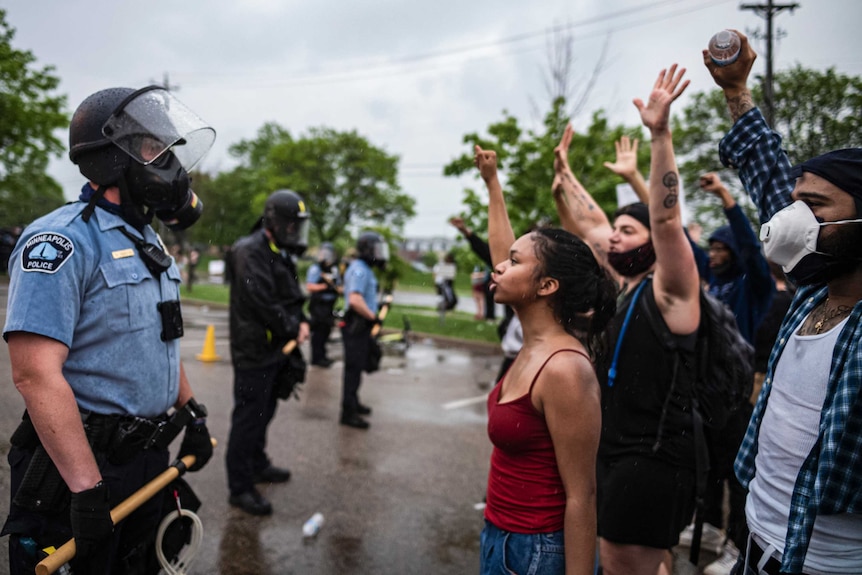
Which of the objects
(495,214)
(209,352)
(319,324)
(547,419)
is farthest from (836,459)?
(209,352)

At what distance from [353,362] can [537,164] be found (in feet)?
22.0

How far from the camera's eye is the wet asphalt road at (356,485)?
11.2 ft

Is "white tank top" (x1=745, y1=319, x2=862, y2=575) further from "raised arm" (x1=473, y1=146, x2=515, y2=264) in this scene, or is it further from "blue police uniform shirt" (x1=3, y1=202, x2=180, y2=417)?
"blue police uniform shirt" (x1=3, y1=202, x2=180, y2=417)

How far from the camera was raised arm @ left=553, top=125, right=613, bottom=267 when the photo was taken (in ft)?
10.8

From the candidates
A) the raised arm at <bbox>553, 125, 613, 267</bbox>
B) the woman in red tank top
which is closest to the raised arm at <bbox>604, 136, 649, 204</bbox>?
the raised arm at <bbox>553, 125, 613, 267</bbox>

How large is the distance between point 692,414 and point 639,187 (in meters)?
1.33

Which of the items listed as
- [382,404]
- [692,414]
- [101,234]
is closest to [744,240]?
[692,414]

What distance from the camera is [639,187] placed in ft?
10.5

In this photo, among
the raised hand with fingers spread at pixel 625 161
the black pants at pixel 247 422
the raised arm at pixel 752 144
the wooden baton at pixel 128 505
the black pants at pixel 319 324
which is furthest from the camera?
the black pants at pixel 319 324

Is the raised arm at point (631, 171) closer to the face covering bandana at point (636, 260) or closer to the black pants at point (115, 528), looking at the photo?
the face covering bandana at point (636, 260)

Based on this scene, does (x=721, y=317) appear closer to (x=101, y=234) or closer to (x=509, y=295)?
(x=509, y=295)

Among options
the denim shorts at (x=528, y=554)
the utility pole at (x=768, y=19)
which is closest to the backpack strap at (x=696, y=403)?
the denim shorts at (x=528, y=554)

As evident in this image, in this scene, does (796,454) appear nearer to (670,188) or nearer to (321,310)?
(670,188)

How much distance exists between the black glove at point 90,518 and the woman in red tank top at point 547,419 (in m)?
1.22
